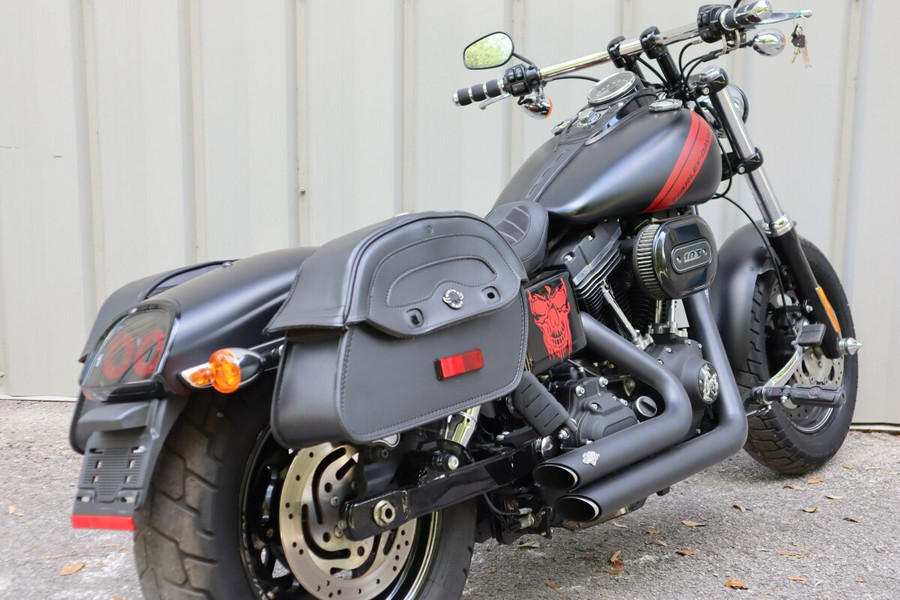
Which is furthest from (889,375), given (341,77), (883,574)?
(341,77)

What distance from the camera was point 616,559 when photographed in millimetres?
2451

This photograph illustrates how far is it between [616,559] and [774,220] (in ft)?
4.10

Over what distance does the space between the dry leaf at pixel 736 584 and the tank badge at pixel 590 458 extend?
69 cm

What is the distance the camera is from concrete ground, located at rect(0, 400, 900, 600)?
7.47 ft

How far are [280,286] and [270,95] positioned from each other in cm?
256

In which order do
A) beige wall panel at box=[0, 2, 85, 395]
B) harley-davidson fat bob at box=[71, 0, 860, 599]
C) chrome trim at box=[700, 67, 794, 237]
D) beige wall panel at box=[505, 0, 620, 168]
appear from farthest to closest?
beige wall panel at box=[0, 2, 85, 395]
beige wall panel at box=[505, 0, 620, 168]
chrome trim at box=[700, 67, 794, 237]
harley-davidson fat bob at box=[71, 0, 860, 599]

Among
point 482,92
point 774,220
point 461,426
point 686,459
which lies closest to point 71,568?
point 461,426

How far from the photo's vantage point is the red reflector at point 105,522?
1370 millimetres

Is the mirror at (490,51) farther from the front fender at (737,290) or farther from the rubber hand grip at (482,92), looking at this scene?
the front fender at (737,290)

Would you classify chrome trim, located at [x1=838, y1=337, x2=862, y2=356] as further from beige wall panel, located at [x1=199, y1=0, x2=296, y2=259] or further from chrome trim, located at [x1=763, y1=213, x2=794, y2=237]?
beige wall panel, located at [x1=199, y1=0, x2=296, y2=259]

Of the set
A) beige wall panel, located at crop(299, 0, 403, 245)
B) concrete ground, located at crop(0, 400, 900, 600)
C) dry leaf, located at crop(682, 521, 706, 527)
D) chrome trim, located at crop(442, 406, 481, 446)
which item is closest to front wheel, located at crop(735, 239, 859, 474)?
concrete ground, located at crop(0, 400, 900, 600)

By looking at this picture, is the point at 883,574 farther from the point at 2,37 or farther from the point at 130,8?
the point at 2,37

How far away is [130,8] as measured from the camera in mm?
4031

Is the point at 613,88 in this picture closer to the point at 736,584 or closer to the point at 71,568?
the point at 736,584
